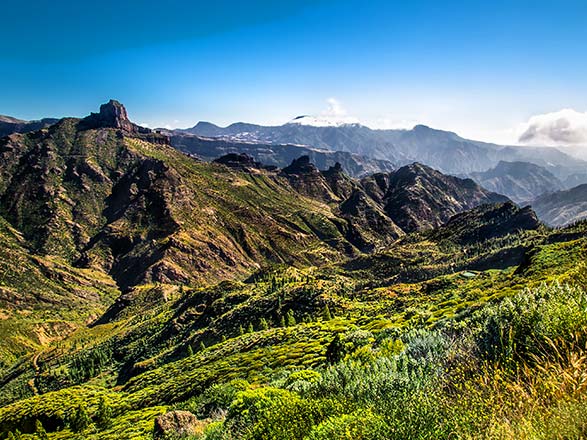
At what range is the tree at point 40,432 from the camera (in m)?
95.4

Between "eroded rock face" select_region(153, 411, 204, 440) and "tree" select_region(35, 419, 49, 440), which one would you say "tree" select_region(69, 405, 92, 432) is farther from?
"eroded rock face" select_region(153, 411, 204, 440)

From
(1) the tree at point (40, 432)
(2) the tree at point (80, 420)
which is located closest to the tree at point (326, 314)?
(2) the tree at point (80, 420)

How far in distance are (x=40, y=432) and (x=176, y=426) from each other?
8415cm

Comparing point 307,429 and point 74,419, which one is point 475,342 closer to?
point 307,429

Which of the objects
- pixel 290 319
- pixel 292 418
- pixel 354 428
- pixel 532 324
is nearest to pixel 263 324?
pixel 290 319

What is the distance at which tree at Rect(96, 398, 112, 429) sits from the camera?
300 ft

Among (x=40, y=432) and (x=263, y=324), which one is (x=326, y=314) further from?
(x=40, y=432)

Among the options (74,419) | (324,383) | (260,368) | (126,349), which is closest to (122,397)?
(74,419)

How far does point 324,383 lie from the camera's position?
74.3 ft

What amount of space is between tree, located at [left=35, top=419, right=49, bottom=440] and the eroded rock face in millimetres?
76051

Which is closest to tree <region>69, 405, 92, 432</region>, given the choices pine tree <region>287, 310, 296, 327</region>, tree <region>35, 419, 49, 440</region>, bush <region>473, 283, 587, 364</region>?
tree <region>35, 419, 49, 440</region>

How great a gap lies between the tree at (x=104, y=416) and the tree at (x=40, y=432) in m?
12.8

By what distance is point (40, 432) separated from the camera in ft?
324

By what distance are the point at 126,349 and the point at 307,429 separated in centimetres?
20637
